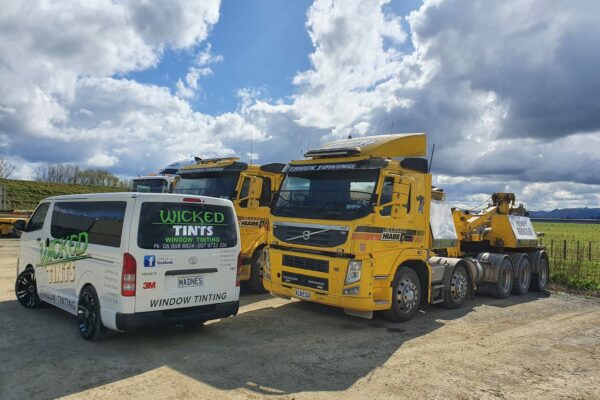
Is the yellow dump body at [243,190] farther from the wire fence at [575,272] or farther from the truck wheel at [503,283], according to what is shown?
the wire fence at [575,272]

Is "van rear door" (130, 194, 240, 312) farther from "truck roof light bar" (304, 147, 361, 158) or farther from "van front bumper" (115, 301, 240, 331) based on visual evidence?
"truck roof light bar" (304, 147, 361, 158)

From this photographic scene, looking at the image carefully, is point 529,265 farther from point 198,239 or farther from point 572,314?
point 198,239

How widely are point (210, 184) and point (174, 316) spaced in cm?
476

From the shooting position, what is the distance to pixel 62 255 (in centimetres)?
729

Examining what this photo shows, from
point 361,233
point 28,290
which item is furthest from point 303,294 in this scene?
point 28,290

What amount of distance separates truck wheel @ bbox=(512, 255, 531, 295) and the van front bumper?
8.54 meters

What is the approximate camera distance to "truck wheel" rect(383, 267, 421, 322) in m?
8.01

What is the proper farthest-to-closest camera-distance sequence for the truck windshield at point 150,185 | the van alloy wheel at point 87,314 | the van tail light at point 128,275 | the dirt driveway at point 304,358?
the truck windshield at point 150,185 → the van alloy wheel at point 87,314 → the van tail light at point 128,275 → the dirt driveway at point 304,358

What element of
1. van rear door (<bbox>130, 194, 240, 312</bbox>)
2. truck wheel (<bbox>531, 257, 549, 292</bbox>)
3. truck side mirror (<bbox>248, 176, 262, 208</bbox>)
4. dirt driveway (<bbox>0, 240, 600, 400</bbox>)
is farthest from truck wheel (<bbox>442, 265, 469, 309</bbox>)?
van rear door (<bbox>130, 194, 240, 312</bbox>)

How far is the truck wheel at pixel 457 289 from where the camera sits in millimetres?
9688

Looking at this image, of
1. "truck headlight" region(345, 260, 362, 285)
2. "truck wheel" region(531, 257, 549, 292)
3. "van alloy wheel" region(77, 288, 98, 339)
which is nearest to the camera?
"van alloy wheel" region(77, 288, 98, 339)

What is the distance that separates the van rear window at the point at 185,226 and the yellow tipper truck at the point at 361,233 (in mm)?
1381

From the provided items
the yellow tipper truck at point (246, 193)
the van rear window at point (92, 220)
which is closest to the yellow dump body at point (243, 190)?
the yellow tipper truck at point (246, 193)

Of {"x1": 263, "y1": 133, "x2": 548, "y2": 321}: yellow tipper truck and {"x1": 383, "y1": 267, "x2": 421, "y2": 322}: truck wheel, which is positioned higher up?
{"x1": 263, "y1": 133, "x2": 548, "y2": 321}: yellow tipper truck
